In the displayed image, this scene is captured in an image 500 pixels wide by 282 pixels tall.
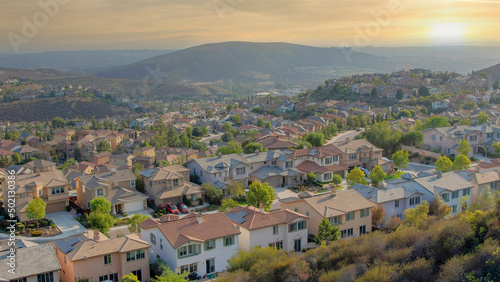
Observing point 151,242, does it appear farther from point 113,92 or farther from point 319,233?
point 113,92

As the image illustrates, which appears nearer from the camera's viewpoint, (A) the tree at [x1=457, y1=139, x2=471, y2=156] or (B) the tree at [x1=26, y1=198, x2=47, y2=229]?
(B) the tree at [x1=26, y1=198, x2=47, y2=229]

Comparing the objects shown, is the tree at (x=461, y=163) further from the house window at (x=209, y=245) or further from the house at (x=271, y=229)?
the house window at (x=209, y=245)

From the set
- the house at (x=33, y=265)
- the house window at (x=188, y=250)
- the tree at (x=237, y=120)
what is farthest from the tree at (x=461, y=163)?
the tree at (x=237, y=120)

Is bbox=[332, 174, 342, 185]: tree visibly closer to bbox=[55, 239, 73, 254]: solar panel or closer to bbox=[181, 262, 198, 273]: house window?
bbox=[181, 262, 198, 273]: house window

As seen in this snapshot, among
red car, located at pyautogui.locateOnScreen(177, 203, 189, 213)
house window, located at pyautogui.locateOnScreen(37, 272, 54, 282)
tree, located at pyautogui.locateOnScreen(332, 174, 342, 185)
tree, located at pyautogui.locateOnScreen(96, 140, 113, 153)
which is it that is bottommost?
tree, located at pyautogui.locateOnScreen(96, 140, 113, 153)

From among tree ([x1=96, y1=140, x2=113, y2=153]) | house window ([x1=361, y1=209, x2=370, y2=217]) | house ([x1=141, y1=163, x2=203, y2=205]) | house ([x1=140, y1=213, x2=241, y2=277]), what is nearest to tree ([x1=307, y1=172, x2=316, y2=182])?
house ([x1=141, y1=163, x2=203, y2=205])

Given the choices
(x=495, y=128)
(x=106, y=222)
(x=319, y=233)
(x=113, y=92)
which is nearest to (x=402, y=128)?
(x=495, y=128)
